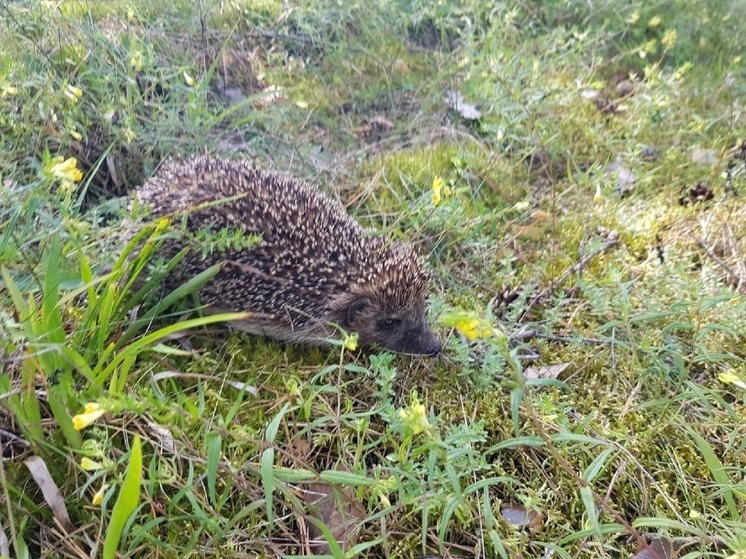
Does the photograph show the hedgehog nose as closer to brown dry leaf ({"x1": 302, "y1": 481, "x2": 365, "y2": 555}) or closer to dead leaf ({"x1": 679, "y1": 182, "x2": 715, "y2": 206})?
brown dry leaf ({"x1": 302, "y1": 481, "x2": 365, "y2": 555})

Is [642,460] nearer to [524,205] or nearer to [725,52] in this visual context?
[524,205]

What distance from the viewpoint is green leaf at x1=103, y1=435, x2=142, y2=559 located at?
2.02 metres

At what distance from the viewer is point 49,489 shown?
97.4 inches

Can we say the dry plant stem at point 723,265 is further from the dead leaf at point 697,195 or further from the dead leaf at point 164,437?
the dead leaf at point 164,437

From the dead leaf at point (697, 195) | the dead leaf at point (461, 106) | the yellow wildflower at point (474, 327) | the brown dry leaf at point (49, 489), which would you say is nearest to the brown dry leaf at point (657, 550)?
the yellow wildflower at point (474, 327)

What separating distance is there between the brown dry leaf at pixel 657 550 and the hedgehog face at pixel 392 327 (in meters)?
1.56

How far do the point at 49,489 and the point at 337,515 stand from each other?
4.06ft

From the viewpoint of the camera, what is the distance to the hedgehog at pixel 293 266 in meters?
3.74

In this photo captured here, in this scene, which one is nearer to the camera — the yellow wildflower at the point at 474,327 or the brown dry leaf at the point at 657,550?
the yellow wildflower at the point at 474,327

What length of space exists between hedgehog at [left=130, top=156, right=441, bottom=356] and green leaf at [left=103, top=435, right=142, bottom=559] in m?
1.66

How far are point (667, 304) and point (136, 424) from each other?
3250 mm

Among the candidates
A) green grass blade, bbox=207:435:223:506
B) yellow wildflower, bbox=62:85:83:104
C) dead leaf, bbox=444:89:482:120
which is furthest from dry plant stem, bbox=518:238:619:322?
yellow wildflower, bbox=62:85:83:104

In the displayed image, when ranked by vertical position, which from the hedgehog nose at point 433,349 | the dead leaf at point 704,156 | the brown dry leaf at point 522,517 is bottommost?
the dead leaf at point 704,156

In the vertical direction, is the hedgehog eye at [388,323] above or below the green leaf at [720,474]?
above
